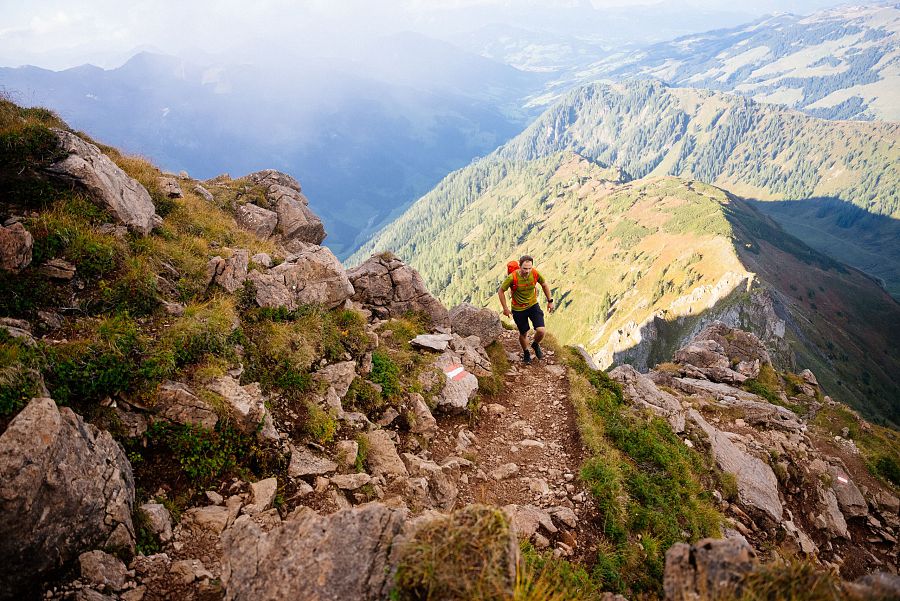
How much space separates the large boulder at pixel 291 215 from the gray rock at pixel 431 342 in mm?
10146

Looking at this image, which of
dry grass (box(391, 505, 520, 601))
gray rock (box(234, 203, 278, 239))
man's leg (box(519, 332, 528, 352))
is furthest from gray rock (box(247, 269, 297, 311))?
dry grass (box(391, 505, 520, 601))

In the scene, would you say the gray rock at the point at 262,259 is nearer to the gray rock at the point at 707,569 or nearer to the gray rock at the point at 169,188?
the gray rock at the point at 169,188

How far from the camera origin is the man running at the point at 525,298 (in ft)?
52.6

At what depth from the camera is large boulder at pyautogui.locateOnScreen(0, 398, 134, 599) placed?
552 centimetres

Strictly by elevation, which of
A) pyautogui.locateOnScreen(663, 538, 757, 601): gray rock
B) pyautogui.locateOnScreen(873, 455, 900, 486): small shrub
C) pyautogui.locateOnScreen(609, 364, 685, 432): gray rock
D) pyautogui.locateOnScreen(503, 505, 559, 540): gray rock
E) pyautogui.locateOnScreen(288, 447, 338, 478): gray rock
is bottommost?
pyautogui.locateOnScreen(873, 455, 900, 486): small shrub

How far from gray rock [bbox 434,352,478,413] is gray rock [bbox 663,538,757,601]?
28.3ft

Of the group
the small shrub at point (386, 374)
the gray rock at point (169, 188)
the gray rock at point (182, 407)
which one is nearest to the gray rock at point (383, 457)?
the small shrub at point (386, 374)

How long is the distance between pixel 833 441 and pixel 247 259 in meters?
28.3

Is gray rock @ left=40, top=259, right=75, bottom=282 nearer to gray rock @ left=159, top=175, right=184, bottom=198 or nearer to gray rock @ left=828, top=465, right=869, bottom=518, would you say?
gray rock @ left=159, top=175, right=184, bottom=198

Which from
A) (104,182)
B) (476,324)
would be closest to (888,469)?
(476,324)

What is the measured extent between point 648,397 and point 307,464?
1507 cm

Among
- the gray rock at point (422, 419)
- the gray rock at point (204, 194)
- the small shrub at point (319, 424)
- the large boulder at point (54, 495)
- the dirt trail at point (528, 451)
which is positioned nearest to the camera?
the large boulder at point (54, 495)

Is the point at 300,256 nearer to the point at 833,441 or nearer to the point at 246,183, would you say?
the point at 246,183

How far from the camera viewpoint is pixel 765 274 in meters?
186
